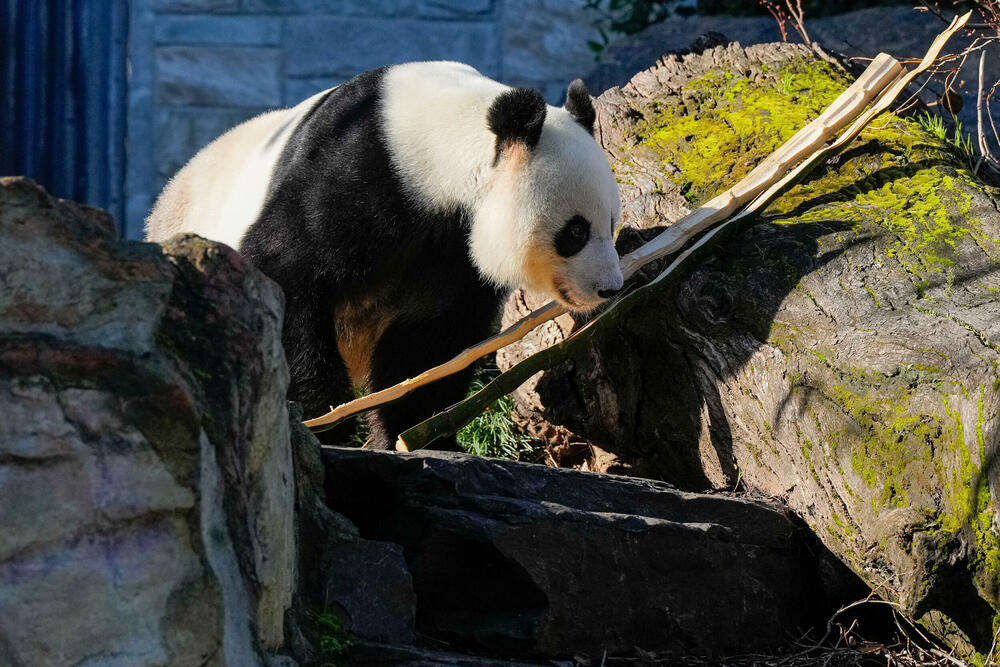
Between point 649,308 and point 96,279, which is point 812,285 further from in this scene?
point 96,279

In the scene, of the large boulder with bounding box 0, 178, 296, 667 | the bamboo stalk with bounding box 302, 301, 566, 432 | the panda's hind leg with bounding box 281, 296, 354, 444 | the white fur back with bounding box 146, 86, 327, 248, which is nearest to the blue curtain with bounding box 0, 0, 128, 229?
the white fur back with bounding box 146, 86, 327, 248

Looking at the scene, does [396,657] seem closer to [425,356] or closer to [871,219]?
[425,356]

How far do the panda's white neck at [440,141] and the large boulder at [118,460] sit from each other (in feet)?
6.17

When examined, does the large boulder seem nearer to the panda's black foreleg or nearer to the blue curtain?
the panda's black foreleg

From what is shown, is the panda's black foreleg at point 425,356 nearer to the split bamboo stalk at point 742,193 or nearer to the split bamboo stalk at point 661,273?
the split bamboo stalk at point 742,193

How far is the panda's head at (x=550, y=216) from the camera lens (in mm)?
3570

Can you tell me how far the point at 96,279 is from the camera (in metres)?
1.63

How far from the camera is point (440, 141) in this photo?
3.60m

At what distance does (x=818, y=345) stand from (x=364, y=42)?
5754 millimetres

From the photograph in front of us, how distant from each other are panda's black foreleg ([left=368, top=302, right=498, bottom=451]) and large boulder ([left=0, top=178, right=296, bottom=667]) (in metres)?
2.20

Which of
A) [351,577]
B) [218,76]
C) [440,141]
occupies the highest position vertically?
[440,141]

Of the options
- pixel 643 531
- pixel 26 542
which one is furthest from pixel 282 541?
pixel 643 531

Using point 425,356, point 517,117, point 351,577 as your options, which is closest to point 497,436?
point 425,356

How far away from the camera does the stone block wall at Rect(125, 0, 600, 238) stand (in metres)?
7.93
